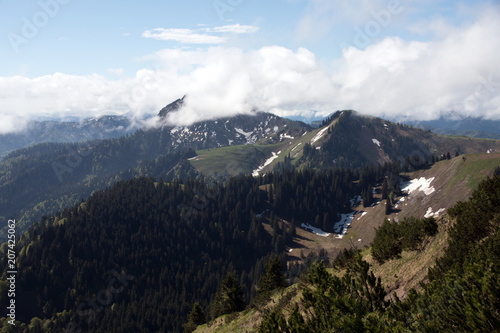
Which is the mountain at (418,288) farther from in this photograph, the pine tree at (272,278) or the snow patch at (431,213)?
the snow patch at (431,213)

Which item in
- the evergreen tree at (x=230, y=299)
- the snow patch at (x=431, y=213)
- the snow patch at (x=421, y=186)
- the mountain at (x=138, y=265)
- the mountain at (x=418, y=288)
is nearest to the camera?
the mountain at (x=418, y=288)

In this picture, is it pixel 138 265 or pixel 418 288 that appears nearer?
pixel 418 288

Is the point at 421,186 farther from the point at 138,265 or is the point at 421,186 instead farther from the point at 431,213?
the point at 138,265

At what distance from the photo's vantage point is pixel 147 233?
19612 cm

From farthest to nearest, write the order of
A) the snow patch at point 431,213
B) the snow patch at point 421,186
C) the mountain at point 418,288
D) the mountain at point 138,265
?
1. the snow patch at point 421,186
2. the snow patch at point 431,213
3. the mountain at point 138,265
4. the mountain at point 418,288

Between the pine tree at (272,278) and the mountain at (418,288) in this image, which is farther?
the pine tree at (272,278)

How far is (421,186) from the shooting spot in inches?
7377

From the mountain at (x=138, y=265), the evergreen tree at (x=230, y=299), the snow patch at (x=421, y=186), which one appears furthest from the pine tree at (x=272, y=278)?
the snow patch at (x=421, y=186)

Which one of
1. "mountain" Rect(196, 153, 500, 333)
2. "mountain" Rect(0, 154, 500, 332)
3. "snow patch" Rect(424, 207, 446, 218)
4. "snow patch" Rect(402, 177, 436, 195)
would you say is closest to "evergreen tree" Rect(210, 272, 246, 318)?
"mountain" Rect(196, 153, 500, 333)

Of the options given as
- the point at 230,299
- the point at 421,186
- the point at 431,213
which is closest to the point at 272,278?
the point at 230,299

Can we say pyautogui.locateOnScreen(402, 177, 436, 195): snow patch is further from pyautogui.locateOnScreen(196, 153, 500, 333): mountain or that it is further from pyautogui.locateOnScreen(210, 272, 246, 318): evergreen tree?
pyautogui.locateOnScreen(196, 153, 500, 333): mountain

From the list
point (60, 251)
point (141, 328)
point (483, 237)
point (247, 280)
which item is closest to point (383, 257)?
point (483, 237)

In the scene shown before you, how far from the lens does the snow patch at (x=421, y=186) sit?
175038mm

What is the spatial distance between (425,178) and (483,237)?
195 meters
